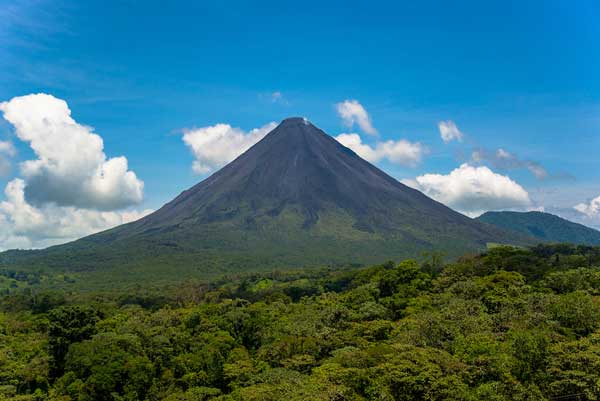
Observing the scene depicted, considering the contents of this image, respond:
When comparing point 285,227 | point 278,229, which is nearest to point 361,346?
point 278,229

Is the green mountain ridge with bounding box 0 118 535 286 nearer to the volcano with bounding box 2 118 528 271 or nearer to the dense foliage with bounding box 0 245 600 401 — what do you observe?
the volcano with bounding box 2 118 528 271

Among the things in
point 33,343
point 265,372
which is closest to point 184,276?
point 33,343

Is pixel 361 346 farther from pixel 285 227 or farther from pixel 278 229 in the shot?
pixel 285 227

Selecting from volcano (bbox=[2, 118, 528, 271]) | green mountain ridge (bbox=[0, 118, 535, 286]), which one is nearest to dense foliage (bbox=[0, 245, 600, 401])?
green mountain ridge (bbox=[0, 118, 535, 286])

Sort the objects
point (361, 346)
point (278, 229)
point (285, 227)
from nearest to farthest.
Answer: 1. point (361, 346)
2. point (278, 229)
3. point (285, 227)

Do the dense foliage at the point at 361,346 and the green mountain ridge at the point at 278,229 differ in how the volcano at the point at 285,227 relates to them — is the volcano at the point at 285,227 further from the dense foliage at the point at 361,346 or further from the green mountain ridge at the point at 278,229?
the dense foliage at the point at 361,346
